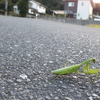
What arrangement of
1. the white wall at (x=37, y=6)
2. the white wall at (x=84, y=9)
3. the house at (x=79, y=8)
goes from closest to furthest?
the white wall at (x=84, y=9), the house at (x=79, y=8), the white wall at (x=37, y=6)

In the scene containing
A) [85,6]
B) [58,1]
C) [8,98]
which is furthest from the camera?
[58,1]

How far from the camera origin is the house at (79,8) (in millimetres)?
31250

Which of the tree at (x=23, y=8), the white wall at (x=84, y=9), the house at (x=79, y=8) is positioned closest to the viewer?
the tree at (x=23, y=8)

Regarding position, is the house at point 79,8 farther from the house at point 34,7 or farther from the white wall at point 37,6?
the white wall at point 37,6

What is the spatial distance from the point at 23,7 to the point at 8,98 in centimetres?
2945

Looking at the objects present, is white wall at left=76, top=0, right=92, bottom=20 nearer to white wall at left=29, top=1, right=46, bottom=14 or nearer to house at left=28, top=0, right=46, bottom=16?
house at left=28, top=0, right=46, bottom=16

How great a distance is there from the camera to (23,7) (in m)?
28.7

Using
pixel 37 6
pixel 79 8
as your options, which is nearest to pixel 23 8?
pixel 79 8

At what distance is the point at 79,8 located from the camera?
107 ft

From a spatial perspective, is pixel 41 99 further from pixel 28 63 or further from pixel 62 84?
pixel 28 63

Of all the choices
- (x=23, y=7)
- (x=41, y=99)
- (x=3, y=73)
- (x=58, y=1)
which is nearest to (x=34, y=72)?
(x=3, y=73)

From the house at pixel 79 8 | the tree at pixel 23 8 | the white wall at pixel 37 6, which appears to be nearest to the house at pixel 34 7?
the white wall at pixel 37 6

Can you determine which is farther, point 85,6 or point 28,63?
point 85,6

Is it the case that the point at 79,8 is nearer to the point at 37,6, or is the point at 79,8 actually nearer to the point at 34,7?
the point at 37,6
